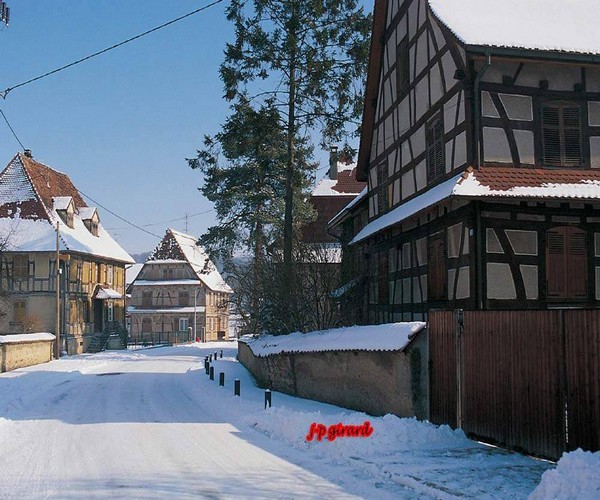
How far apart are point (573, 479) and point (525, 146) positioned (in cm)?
1046

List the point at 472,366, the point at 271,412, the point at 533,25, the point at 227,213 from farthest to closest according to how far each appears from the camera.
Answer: the point at 227,213 → the point at 533,25 → the point at 271,412 → the point at 472,366

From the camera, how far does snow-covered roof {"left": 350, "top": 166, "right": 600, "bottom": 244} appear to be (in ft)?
47.7

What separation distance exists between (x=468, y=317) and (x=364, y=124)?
1395 cm

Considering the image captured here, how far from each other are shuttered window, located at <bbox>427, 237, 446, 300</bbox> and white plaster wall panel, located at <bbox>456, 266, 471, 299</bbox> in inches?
41.3

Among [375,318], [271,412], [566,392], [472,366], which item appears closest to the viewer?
[566,392]

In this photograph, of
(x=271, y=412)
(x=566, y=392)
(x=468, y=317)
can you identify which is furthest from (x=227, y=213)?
(x=566, y=392)

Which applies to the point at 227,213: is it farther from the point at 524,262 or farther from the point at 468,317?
the point at 468,317

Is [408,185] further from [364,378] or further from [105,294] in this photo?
[105,294]

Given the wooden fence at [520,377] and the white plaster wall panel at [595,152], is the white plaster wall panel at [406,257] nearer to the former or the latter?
the white plaster wall panel at [595,152]

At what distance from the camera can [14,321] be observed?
4706cm

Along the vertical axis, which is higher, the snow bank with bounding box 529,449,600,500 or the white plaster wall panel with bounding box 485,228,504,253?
the white plaster wall panel with bounding box 485,228,504,253

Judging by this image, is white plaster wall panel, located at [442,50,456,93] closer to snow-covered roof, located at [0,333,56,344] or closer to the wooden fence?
the wooden fence

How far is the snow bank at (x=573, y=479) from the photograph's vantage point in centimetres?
691

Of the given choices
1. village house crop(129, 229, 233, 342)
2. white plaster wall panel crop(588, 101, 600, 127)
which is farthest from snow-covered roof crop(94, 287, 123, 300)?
white plaster wall panel crop(588, 101, 600, 127)
